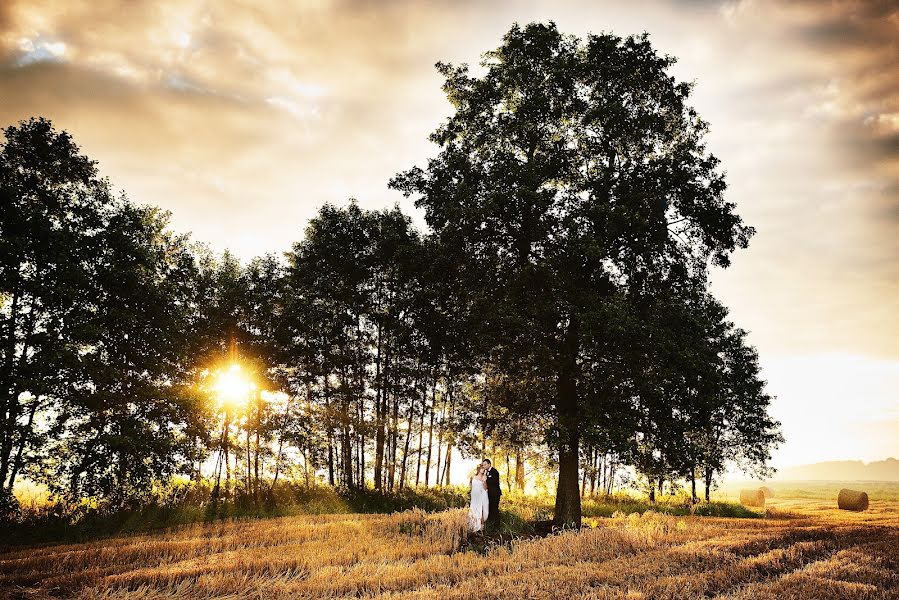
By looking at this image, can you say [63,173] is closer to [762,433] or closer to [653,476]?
[653,476]

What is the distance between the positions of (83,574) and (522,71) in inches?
794

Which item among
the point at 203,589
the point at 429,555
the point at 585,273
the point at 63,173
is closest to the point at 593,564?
the point at 429,555

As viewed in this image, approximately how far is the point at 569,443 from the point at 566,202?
9.04 metres

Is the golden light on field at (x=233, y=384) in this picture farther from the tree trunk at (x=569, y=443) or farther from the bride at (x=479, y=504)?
the tree trunk at (x=569, y=443)

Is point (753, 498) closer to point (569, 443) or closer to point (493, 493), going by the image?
point (569, 443)

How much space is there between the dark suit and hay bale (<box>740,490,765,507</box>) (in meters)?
39.9

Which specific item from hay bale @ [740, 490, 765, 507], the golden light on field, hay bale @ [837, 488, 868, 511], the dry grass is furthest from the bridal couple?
hay bale @ [740, 490, 765, 507]

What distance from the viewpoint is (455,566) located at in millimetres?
10039

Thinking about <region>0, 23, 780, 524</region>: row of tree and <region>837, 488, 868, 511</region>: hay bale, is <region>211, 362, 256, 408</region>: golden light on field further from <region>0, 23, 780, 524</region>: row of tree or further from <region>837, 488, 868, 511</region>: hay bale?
<region>837, 488, 868, 511</region>: hay bale

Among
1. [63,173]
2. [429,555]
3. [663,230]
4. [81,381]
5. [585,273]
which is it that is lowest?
[429,555]

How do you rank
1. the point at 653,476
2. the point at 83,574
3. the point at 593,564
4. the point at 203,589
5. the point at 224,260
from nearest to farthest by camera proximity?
1. the point at 203,589
2. the point at 83,574
3. the point at 593,564
4. the point at 653,476
5. the point at 224,260

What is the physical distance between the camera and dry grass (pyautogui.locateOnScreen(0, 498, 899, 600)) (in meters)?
7.98

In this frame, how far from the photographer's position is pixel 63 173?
20109 millimetres

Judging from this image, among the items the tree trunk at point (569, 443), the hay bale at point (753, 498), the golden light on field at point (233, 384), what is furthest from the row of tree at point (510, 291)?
the hay bale at point (753, 498)
